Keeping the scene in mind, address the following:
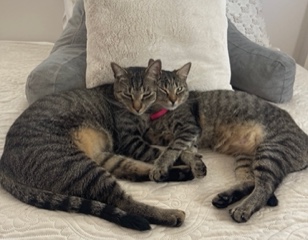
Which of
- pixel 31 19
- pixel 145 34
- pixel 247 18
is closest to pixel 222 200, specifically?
pixel 145 34

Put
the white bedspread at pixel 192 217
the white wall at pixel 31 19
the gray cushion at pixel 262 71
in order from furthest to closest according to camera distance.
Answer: the white wall at pixel 31 19 < the gray cushion at pixel 262 71 < the white bedspread at pixel 192 217

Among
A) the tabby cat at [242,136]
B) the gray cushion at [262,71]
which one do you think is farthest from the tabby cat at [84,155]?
the gray cushion at [262,71]

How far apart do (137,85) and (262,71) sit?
58 cm

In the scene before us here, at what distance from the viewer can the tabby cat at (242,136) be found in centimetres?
98

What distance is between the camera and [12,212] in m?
0.89

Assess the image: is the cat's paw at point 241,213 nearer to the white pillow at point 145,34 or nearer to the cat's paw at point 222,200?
the cat's paw at point 222,200

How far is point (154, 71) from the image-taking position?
47.9 inches

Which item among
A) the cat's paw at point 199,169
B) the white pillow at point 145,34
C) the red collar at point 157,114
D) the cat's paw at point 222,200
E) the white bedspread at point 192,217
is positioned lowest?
the white bedspread at point 192,217

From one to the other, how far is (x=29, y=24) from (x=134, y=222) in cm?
187

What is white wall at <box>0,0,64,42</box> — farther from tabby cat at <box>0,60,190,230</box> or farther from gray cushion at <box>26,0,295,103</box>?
tabby cat at <box>0,60,190,230</box>

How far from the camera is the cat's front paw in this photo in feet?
3.39

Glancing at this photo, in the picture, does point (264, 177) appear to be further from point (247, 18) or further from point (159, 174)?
point (247, 18)

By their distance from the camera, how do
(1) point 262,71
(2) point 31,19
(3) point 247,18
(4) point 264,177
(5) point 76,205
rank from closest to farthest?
(5) point 76,205 → (4) point 264,177 → (1) point 262,71 → (3) point 247,18 → (2) point 31,19

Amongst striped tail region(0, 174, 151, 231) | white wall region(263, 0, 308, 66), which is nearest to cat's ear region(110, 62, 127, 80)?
striped tail region(0, 174, 151, 231)
